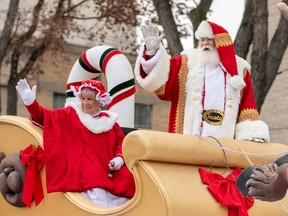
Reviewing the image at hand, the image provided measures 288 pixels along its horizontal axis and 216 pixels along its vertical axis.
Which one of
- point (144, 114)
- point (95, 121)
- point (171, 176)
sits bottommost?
point (144, 114)

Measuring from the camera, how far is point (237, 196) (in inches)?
149

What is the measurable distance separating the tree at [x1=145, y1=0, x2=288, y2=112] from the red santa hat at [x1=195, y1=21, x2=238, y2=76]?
2.14 meters

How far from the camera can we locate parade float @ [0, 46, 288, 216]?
3.50m

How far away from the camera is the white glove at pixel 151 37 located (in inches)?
173

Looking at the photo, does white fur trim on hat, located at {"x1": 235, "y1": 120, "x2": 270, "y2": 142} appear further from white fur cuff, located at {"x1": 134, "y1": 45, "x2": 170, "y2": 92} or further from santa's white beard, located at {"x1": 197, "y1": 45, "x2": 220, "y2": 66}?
white fur cuff, located at {"x1": 134, "y1": 45, "x2": 170, "y2": 92}

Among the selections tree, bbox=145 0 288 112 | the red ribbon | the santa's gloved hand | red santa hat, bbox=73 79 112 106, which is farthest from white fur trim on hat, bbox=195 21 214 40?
tree, bbox=145 0 288 112

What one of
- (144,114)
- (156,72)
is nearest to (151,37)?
(156,72)

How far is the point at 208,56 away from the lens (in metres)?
4.73

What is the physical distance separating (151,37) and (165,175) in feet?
4.21

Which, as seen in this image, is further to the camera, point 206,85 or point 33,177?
point 206,85

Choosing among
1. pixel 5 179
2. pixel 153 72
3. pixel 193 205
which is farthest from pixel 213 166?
pixel 5 179

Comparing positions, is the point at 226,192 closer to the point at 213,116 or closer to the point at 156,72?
the point at 213,116

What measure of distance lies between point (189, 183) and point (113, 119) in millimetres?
1157

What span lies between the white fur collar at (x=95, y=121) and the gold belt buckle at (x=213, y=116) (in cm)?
69
